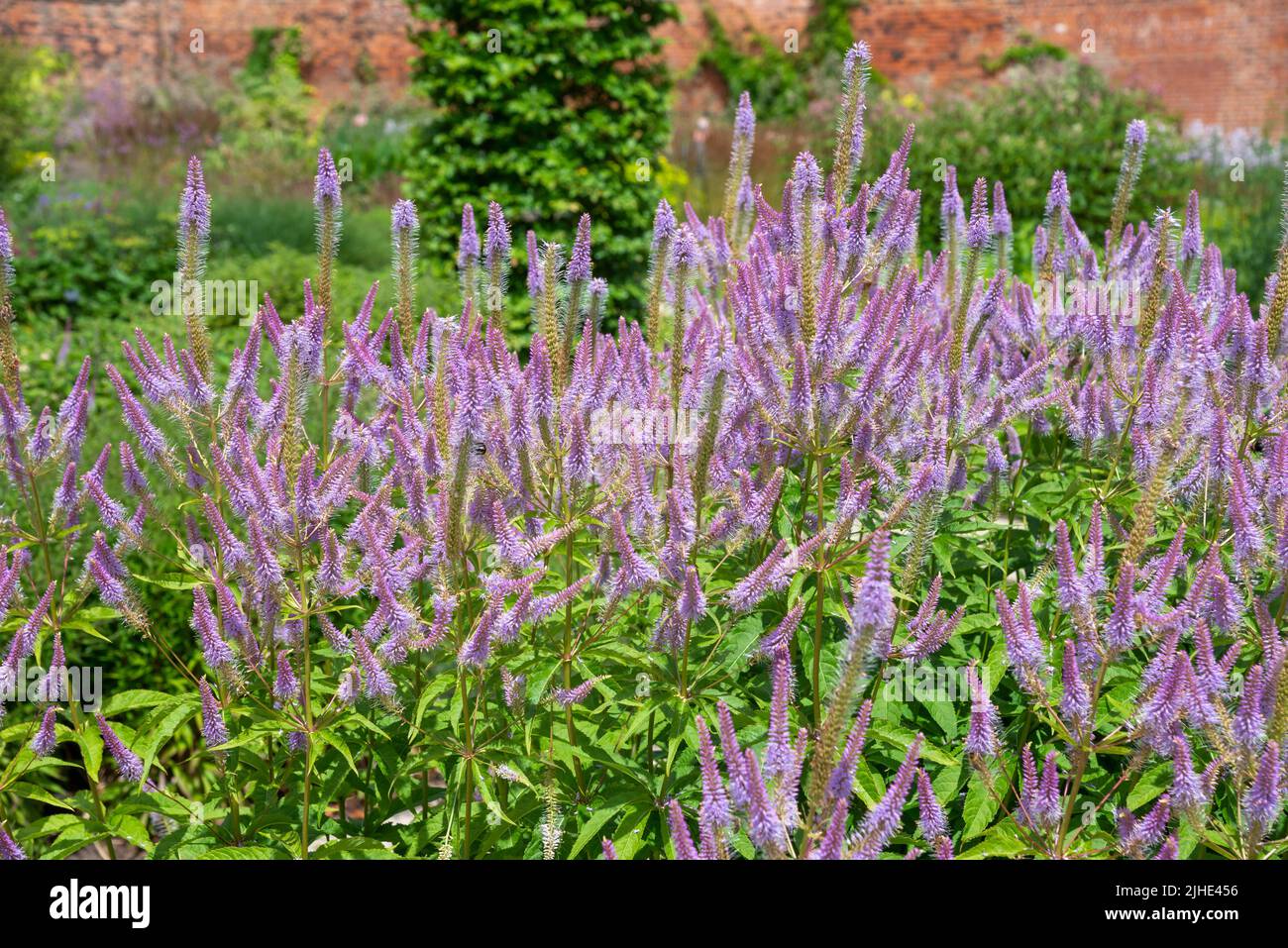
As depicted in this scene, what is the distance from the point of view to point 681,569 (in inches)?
113

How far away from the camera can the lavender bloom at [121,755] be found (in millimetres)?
2885

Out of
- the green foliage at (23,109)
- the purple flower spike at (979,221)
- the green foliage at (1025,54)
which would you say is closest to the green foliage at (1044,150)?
the green foliage at (1025,54)

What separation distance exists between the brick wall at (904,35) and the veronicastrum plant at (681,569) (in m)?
23.0

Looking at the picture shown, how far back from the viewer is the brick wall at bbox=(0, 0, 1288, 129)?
24.7 m

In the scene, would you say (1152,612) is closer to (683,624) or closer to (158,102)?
(683,624)

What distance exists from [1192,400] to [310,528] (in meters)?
2.38

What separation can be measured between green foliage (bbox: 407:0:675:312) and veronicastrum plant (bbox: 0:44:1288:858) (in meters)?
7.67

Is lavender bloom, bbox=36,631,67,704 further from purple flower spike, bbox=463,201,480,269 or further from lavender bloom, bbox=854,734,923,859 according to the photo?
lavender bloom, bbox=854,734,923,859

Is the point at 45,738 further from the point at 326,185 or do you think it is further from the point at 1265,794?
the point at 1265,794

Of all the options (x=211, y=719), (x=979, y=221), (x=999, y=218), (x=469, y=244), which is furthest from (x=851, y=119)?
(x=211, y=719)

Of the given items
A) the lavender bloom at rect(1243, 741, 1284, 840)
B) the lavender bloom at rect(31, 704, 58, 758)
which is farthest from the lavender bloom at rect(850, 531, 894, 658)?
the lavender bloom at rect(31, 704, 58, 758)

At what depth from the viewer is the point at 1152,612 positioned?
8.43ft

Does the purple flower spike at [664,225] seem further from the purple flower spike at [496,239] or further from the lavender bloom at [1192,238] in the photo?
the lavender bloom at [1192,238]
